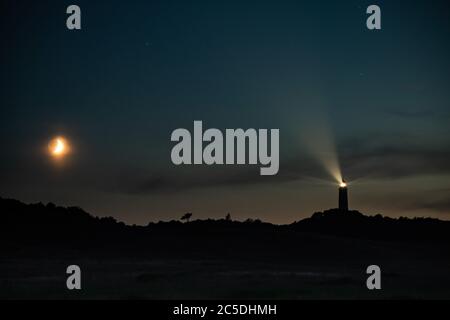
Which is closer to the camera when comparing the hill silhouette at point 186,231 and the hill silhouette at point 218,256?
the hill silhouette at point 218,256

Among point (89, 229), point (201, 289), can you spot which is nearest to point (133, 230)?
point (89, 229)

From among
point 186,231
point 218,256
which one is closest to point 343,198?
point 186,231

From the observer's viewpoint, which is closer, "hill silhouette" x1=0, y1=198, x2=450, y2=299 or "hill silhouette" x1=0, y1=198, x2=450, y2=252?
"hill silhouette" x1=0, y1=198, x2=450, y2=299

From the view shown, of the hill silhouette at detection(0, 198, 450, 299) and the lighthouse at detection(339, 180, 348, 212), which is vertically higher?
the lighthouse at detection(339, 180, 348, 212)

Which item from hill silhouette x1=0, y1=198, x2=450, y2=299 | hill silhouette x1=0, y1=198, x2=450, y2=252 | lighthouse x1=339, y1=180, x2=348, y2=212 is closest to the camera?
hill silhouette x1=0, y1=198, x2=450, y2=299

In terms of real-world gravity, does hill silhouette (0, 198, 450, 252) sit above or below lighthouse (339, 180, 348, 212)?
below

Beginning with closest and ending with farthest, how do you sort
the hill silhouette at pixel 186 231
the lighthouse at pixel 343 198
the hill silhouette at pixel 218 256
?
the hill silhouette at pixel 218 256, the hill silhouette at pixel 186 231, the lighthouse at pixel 343 198

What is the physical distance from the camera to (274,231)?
4109 inches

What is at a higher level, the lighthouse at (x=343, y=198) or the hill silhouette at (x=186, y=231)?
the lighthouse at (x=343, y=198)

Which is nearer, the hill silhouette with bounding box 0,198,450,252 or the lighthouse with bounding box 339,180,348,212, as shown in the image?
the hill silhouette with bounding box 0,198,450,252

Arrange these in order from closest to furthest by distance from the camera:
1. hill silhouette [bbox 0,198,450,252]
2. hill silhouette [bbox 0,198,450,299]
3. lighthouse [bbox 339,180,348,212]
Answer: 1. hill silhouette [bbox 0,198,450,299]
2. hill silhouette [bbox 0,198,450,252]
3. lighthouse [bbox 339,180,348,212]

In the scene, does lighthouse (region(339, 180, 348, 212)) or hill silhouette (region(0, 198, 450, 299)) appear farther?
lighthouse (region(339, 180, 348, 212))

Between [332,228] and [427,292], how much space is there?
8771 centimetres

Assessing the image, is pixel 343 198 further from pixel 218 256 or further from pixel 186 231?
pixel 218 256
